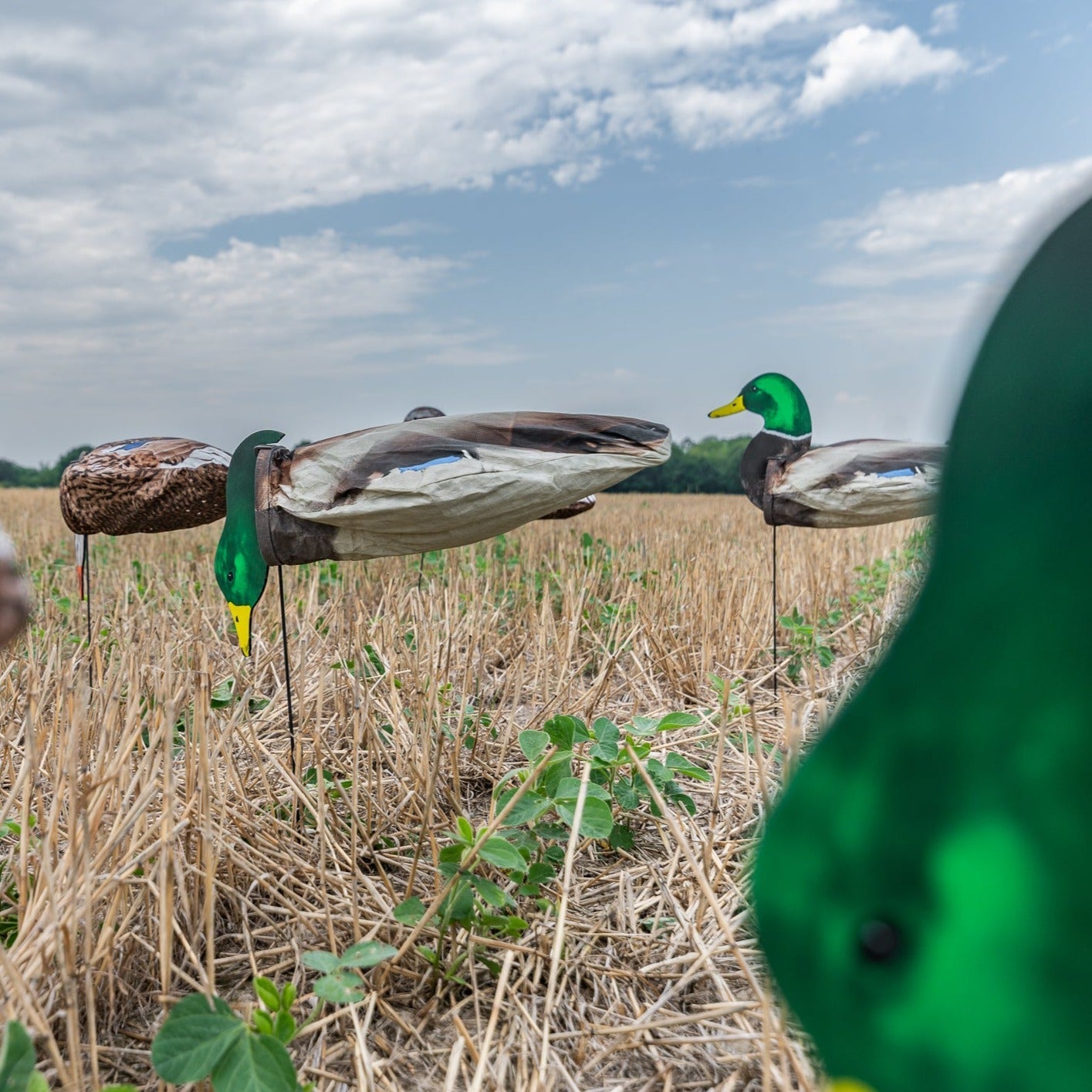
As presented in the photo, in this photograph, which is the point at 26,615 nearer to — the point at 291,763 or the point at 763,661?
the point at 291,763

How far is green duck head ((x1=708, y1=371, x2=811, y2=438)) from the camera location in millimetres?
3383

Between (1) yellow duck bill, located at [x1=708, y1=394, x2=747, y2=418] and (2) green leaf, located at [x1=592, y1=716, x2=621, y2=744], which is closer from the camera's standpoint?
(2) green leaf, located at [x1=592, y1=716, x2=621, y2=744]

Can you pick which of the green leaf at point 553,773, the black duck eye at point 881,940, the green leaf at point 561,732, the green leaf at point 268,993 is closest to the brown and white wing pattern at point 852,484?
the green leaf at point 561,732

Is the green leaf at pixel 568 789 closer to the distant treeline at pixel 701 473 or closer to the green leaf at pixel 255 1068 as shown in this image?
the green leaf at pixel 255 1068

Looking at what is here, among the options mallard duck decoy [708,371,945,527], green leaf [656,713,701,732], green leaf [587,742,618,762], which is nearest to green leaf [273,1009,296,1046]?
green leaf [587,742,618,762]

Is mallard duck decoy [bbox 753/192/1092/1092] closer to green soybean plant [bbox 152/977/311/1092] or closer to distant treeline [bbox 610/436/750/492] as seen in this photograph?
green soybean plant [bbox 152/977/311/1092]

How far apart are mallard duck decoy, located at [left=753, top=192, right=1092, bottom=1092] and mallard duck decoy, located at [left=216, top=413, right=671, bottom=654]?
4.13 feet

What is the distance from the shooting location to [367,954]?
3.86ft

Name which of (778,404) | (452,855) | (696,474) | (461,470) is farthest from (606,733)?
(696,474)

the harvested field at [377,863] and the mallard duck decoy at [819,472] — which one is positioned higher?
the mallard duck decoy at [819,472]

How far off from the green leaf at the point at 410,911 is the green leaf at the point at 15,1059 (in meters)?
0.58

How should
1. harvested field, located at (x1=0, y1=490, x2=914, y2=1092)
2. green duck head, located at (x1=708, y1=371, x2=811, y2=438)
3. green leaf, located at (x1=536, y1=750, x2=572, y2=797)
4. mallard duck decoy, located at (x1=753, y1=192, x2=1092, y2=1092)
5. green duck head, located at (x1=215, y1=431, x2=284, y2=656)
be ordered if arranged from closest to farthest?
mallard duck decoy, located at (x1=753, y1=192, x2=1092, y2=1092), harvested field, located at (x1=0, y1=490, x2=914, y2=1092), green leaf, located at (x1=536, y1=750, x2=572, y2=797), green duck head, located at (x1=215, y1=431, x2=284, y2=656), green duck head, located at (x1=708, y1=371, x2=811, y2=438)

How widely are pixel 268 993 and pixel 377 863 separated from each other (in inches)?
22.7

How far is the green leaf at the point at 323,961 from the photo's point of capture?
1.17 metres
